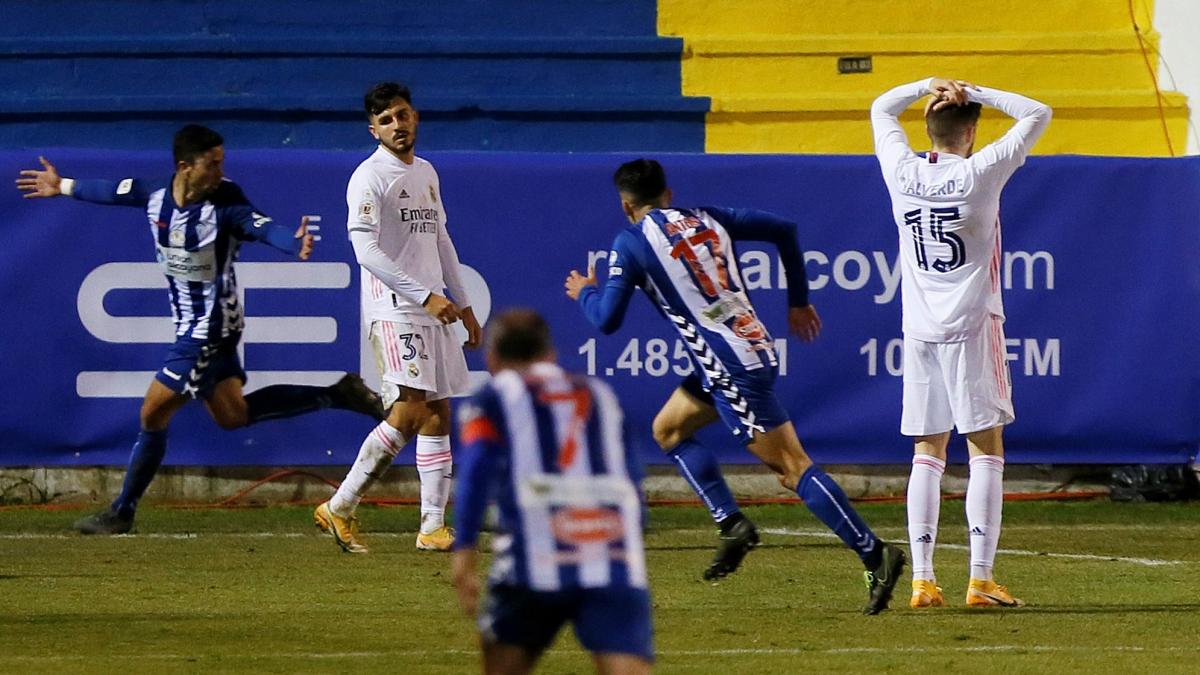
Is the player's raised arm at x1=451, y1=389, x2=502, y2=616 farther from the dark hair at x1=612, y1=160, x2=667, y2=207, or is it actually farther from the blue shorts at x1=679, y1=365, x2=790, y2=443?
the dark hair at x1=612, y1=160, x2=667, y2=207

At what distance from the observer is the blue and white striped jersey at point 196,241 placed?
10203 millimetres

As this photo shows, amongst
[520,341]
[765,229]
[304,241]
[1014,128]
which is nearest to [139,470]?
[304,241]

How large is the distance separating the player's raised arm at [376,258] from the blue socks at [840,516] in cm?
245

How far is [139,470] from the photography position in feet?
33.9

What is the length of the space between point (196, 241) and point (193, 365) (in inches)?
24.2

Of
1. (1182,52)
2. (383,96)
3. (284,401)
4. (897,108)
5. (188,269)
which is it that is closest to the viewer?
(897,108)

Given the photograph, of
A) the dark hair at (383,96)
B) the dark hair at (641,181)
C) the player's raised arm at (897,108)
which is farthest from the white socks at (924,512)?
the dark hair at (383,96)

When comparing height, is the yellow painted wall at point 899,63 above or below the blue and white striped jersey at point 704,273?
above

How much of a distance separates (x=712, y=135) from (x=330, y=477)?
3727mm

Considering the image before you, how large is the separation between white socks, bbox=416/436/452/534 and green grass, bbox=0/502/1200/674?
0.59ft

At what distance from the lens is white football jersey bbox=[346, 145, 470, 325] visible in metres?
9.75

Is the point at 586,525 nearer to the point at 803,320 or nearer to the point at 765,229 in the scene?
the point at 765,229

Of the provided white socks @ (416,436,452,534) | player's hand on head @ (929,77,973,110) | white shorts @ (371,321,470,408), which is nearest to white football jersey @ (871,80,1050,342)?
player's hand on head @ (929,77,973,110)

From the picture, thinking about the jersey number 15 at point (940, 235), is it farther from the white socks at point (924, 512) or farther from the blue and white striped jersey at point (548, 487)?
the blue and white striped jersey at point (548, 487)
